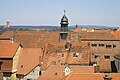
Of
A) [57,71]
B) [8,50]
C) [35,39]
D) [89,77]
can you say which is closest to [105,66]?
[57,71]

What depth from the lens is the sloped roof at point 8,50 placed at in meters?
50.1

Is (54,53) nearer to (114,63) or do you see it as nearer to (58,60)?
(58,60)

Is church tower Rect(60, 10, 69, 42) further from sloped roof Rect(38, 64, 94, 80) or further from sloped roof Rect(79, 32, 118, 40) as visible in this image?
sloped roof Rect(38, 64, 94, 80)

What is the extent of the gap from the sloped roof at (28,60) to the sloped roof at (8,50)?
2.27 meters

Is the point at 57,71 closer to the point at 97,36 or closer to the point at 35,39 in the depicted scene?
the point at 35,39

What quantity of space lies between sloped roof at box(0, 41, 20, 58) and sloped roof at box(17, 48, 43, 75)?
2.27 m

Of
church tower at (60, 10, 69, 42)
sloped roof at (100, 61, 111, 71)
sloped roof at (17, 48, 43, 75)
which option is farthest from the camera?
church tower at (60, 10, 69, 42)

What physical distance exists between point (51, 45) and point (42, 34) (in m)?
11.4

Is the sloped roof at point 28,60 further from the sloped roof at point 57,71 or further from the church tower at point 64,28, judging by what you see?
the church tower at point 64,28

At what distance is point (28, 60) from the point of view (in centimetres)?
5172

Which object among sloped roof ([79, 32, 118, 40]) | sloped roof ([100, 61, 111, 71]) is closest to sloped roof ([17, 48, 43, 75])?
sloped roof ([100, 61, 111, 71])

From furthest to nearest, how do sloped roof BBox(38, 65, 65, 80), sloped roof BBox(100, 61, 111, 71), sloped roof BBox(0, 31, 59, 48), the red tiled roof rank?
sloped roof BBox(0, 31, 59, 48) < sloped roof BBox(100, 61, 111, 71) < sloped roof BBox(38, 65, 65, 80) < the red tiled roof

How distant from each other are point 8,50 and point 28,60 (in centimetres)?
402

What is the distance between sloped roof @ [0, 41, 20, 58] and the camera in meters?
50.1
